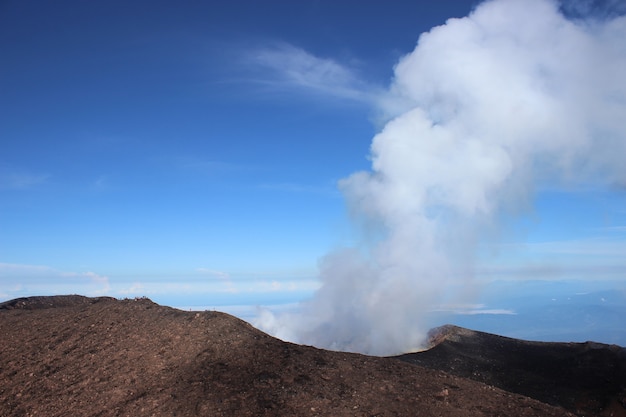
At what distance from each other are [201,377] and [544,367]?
23.8m

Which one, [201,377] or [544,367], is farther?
[544,367]

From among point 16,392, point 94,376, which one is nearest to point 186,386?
point 94,376

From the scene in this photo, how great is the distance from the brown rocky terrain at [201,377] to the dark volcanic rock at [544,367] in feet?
25.1

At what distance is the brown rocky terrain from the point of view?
56.3 feet

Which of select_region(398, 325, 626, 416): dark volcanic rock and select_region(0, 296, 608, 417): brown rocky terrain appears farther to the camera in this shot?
select_region(398, 325, 626, 416): dark volcanic rock

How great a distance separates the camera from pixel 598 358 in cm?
3103

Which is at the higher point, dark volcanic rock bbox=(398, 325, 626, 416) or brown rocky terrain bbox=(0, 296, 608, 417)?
brown rocky terrain bbox=(0, 296, 608, 417)

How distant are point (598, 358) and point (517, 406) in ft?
53.7

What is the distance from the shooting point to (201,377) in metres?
18.8

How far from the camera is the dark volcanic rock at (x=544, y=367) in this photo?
2572 cm

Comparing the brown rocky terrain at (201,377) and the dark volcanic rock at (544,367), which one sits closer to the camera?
the brown rocky terrain at (201,377)

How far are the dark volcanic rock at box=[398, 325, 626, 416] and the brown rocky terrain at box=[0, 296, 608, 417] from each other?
7641mm

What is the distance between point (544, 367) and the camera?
3141 cm

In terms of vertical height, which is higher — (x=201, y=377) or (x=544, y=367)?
(x=201, y=377)
